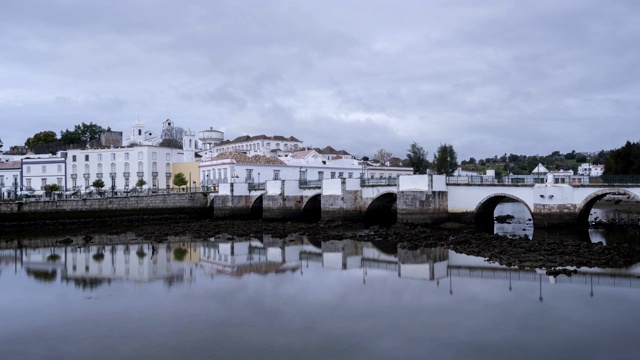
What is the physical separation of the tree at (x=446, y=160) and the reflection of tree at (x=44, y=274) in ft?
153

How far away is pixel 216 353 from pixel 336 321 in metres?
3.36

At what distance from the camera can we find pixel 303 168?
54.5 m

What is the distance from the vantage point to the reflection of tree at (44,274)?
20.4 meters

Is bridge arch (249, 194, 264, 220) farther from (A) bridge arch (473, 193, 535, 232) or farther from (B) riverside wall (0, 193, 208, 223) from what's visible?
(A) bridge arch (473, 193, 535, 232)

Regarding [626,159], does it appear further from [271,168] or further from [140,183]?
[140,183]

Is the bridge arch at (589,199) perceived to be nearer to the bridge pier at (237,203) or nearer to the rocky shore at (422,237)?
the rocky shore at (422,237)

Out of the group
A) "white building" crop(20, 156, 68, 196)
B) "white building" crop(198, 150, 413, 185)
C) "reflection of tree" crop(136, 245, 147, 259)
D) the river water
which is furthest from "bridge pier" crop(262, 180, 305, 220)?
"white building" crop(20, 156, 68, 196)

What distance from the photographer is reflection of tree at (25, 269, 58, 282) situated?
67.0 ft

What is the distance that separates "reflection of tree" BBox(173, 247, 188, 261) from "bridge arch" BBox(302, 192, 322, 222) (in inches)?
655

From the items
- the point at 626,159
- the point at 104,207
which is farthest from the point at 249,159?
the point at 626,159

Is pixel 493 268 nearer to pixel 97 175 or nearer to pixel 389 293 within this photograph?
pixel 389 293

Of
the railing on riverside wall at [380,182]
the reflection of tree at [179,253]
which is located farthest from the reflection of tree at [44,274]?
the railing on riverside wall at [380,182]

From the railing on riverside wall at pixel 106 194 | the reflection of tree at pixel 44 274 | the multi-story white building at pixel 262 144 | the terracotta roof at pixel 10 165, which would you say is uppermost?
the multi-story white building at pixel 262 144

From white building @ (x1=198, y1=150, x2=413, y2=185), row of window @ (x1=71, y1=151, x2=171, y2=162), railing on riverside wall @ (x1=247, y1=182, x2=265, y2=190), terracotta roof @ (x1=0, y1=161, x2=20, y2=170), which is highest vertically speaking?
row of window @ (x1=71, y1=151, x2=171, y2=162)
